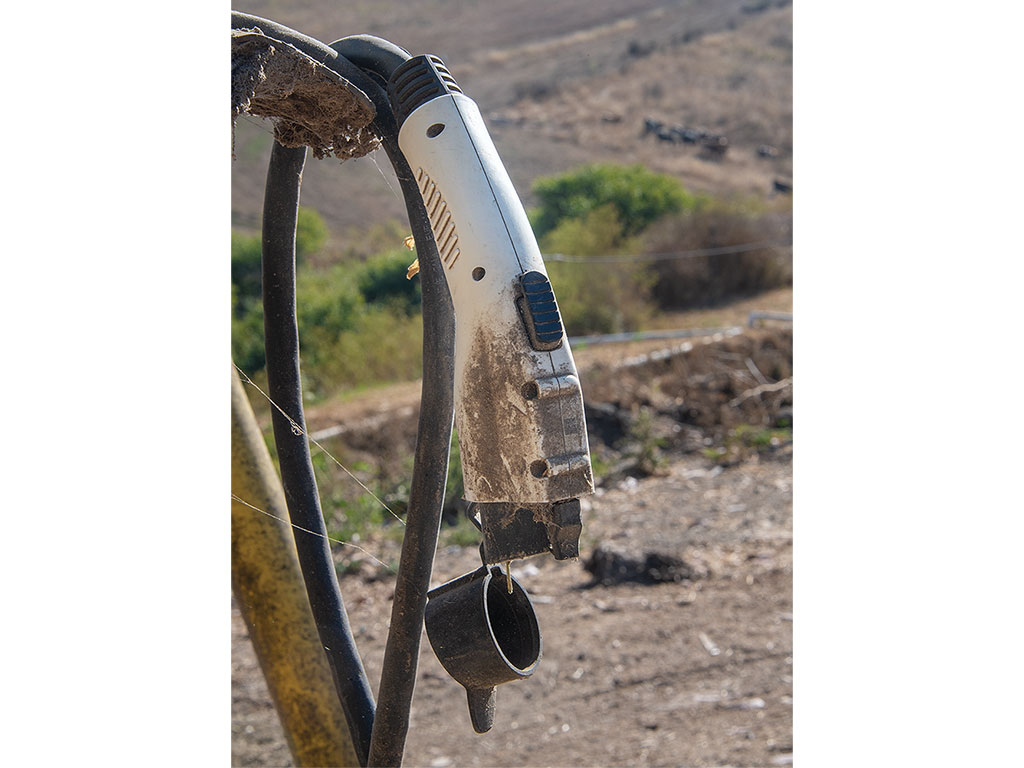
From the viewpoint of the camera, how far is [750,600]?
304 cm

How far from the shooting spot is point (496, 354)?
0.63 metres

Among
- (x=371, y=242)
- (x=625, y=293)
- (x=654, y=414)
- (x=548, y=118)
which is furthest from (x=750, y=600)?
(x=548, y=118)

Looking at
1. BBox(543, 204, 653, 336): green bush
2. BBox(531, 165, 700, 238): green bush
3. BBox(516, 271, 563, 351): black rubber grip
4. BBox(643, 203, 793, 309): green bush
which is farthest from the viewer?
BBox(531, 165, 700, 238): green bush

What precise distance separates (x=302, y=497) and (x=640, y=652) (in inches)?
78.8

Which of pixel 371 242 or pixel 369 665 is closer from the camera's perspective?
pixel 369 665

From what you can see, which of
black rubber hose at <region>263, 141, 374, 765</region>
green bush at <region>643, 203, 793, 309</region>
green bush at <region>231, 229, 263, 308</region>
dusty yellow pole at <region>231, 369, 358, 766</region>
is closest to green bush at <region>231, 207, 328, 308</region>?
green bush at <region>231, 229, 263, 308</region>

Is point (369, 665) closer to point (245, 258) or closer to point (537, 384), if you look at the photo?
point (537, 384)

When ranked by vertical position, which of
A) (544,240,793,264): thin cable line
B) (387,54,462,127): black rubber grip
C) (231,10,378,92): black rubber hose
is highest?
(544,240,793,264): thin cable line

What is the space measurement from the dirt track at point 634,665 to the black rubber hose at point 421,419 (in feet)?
5.19

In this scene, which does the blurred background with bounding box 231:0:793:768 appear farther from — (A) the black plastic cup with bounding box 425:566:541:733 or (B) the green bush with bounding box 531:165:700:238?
(A) the black plastic cup with bounding box 425:566:541:733

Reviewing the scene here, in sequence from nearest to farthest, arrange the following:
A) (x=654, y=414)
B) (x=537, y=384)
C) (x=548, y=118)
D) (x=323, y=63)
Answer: (x=537, y=384) → (x=323, y=63) → (x=654, y=414) → (x=548, y=118)

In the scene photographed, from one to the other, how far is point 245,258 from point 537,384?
8374 mm

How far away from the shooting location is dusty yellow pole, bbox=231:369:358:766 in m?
1.08

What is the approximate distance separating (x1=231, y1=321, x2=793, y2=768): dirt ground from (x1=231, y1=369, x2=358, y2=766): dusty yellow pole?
126cm
